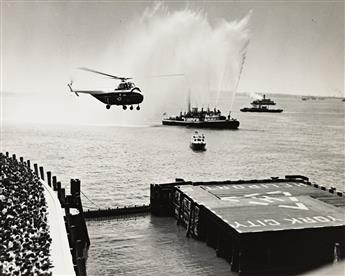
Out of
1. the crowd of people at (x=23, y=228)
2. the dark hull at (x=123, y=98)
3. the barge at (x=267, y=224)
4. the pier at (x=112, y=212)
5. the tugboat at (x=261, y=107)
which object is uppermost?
the tugboat at (x=261, y=107)

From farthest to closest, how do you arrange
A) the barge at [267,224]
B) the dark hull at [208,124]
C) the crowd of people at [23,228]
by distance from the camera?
1. the dark hull at [208,124]
2. the barge at [267,224]
3. the crowd of people at [23,228]

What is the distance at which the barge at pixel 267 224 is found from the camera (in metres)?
20.5

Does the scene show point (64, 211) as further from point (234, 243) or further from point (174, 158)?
point (174, 158)

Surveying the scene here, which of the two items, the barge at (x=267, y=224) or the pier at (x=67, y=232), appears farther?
the barge at (x=267, y=224)

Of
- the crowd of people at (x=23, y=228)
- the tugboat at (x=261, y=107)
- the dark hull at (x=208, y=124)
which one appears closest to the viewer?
the crowd of people at (x=23, y=228)

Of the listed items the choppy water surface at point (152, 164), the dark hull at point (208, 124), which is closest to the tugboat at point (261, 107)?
the choppy water surface at point (152, 164)

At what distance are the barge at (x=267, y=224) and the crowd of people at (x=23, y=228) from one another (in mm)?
8051

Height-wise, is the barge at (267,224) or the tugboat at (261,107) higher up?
the tugboat at (261,107)

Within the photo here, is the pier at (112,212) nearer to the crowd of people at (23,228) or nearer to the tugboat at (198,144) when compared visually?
the crowd of people at (23,228)

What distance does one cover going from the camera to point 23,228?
1593cm

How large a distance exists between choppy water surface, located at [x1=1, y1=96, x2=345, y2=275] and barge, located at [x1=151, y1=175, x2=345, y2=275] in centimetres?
113

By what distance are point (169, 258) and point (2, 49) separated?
118 ft

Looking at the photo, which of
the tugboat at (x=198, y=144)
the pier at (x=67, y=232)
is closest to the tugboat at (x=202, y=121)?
the tugboat at (x=198, y=144)

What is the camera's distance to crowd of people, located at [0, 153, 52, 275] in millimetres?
13047
